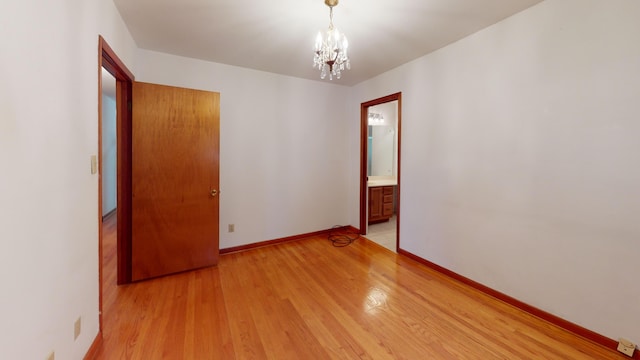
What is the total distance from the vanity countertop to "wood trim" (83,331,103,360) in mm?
3769

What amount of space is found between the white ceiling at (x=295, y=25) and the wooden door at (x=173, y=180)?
21.9 inches

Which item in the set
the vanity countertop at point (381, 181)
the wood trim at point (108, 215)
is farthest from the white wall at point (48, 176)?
the wood trim at point (108, 215)

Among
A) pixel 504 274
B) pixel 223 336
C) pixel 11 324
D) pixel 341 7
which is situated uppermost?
pixel 341 7

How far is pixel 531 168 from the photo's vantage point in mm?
2100

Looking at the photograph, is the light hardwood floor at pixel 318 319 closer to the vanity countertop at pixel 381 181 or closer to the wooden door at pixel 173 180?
the wooden door at pixel 173 180

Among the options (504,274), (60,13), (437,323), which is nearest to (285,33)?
(60,13)

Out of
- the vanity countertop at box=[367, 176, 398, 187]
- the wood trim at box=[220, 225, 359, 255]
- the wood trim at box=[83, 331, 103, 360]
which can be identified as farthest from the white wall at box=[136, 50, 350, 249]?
the wood trim at box=[83, 331, 103, 360]

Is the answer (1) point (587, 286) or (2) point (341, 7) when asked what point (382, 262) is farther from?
(2) point (341, 7)

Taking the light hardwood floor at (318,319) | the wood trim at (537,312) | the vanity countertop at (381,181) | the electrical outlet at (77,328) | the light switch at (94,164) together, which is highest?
the light switch at (94,164)

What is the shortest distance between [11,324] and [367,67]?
3692 millimetres

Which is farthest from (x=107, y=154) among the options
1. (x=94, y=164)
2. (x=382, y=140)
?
(x=382, y=140)

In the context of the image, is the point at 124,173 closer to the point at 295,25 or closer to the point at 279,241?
the point at 279,241

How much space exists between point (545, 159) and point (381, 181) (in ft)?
10.2

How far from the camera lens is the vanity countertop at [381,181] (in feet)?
15.5
